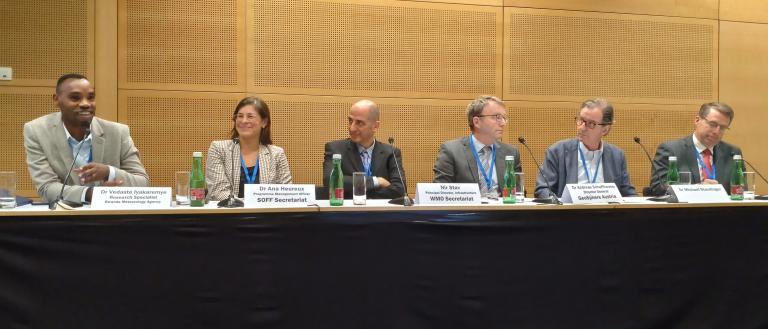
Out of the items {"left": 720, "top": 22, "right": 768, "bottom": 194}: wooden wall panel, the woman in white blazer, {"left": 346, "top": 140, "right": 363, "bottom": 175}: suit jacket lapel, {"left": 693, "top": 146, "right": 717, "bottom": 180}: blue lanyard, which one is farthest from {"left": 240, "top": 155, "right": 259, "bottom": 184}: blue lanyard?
{"left": 720, "top": 22, "right": 768, "bottom": 194}: wooden wall panel

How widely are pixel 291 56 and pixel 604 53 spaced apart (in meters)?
2.60

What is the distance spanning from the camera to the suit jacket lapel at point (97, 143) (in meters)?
3.13

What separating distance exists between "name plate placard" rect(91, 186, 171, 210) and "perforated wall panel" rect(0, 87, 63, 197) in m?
2.47

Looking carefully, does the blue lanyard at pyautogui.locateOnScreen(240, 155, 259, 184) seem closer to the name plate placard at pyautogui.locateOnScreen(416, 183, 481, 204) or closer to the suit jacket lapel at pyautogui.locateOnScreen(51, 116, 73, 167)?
the suit jacket lapel at pyautogui.locateOnScreen(51, 116, 73, 167)

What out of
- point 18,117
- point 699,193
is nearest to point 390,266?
point 699,193

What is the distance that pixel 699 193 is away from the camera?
9.73 feet

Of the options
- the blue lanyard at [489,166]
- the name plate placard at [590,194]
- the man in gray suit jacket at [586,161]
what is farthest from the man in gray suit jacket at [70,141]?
the man in gray suit jacket at [586,161]

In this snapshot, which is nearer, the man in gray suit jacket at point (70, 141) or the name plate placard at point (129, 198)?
the name plate placard at point (129, 198)

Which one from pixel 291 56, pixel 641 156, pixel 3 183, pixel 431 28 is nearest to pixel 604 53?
pixel 641 156

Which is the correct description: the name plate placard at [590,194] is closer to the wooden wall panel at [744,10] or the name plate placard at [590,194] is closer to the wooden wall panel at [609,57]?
the wooden wall panel at [609,57]

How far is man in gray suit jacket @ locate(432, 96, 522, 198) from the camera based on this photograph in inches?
139

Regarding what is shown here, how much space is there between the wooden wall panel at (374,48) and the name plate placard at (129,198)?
238 cm

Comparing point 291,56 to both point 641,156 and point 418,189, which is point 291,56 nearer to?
point 418,189

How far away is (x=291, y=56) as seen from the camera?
4.80 metres
